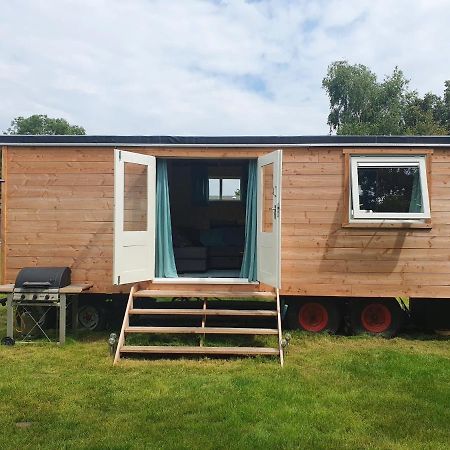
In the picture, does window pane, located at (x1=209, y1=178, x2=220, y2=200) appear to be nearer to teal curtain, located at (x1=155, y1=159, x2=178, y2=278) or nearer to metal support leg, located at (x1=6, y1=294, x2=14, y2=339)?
teal curtain, located at (x1=155, y1=159, x2=178, y2=278)

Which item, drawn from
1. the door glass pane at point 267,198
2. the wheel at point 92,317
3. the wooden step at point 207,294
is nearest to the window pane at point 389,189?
the door glass pane at point 267,198

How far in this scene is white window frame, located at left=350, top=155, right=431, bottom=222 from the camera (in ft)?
22.1

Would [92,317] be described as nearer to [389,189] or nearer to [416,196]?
[389,189]

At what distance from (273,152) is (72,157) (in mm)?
2824

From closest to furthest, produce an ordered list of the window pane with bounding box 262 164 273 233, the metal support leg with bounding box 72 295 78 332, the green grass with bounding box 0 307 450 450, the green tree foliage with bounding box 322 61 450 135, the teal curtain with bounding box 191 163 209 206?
the green grass with bounding box 0 307 450 450 < the window pane with bounding box 262 164 273 233 < the metal support leg with bounding box 72 295 78 332 < the teal curtain with bounding box 191 163 209 206 < the green tree foliage with bounding box 322 61 450 135

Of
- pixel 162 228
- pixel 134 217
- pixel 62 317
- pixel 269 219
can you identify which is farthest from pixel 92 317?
pixel 269 219

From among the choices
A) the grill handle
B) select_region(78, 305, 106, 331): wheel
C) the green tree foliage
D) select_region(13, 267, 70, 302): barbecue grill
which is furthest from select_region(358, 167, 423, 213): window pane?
the green tree foliage

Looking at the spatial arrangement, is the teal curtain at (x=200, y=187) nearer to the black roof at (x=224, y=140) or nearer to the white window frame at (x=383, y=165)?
the black roof at (x=224, y=140)

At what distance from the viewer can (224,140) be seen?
22.6 ft

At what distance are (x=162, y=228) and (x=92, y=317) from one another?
172cm

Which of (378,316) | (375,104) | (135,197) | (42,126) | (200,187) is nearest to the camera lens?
(135,197)

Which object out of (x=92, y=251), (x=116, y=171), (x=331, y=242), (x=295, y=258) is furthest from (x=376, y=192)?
(x=92, y=251)

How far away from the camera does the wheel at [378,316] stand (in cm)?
715

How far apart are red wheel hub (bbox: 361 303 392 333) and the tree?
204 ft
